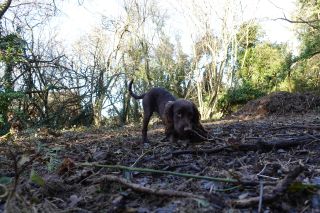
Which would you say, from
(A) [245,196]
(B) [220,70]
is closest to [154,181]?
(A) [245,196]

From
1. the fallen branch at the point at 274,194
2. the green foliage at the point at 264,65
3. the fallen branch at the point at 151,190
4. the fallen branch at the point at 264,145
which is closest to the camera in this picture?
the fallen branch at the point at 274,194

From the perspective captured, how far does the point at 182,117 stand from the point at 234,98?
60.5 ft

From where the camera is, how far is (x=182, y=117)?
19.8ft

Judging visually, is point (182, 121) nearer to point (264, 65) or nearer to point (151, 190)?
point (151, 190)

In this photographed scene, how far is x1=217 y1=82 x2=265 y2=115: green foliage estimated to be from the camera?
2394 cm

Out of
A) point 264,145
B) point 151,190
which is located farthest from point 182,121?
point 151,190

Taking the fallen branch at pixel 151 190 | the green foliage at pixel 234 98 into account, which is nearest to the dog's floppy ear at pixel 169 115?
the fallen branch at pixel 151 190

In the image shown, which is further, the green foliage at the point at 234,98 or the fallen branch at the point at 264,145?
the green foliage at the point at 234,98

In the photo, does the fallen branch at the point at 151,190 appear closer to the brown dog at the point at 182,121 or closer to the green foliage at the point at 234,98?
the brown dog at the point at 182,121

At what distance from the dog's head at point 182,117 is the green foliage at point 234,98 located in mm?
17811

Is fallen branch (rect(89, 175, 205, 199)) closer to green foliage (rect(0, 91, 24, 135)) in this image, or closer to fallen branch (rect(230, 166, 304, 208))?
fallen branch (rect(230, 166, 304, 208))

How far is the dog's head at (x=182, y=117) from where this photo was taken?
5.86m

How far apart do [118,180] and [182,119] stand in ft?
10.9

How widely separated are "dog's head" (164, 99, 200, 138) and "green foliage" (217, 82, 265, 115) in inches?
701
